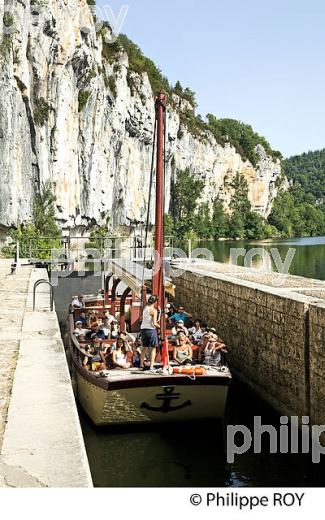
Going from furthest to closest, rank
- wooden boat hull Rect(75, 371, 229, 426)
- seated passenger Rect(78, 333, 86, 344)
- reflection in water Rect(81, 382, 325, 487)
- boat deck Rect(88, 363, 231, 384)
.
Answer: seated passenger Rect(78, 333, 86, 344) < wooden boat hull Rect(75, 371, 229, 426) < boat deck Rect(88, 363, 231, 384) < reflection in water Rect(81, 382, 325, 487)

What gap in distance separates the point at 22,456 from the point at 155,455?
5.11 meters

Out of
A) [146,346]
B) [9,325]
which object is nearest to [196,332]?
[146,346]

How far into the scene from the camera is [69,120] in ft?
168

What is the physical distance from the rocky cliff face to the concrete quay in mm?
27038

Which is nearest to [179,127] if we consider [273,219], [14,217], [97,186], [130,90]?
[130,90]

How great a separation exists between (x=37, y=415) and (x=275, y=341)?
7315 millimetres

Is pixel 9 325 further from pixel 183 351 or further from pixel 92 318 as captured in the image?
pixel 183 351

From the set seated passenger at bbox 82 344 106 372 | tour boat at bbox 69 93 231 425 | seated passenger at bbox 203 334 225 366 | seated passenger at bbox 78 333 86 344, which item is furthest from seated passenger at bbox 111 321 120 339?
seated passenger at bbox 203 334 225 366

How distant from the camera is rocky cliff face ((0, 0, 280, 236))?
3756 cm

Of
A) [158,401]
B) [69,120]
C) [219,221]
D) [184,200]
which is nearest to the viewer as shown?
[158,401]

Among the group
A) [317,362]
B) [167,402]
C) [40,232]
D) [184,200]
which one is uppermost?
[184,200]

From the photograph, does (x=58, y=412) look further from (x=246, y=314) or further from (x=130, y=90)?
(x=130, y=90)

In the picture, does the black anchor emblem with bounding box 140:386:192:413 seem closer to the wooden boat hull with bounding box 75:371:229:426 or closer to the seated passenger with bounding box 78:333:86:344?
the wooden boat hull with bounding box 75:371:229:426

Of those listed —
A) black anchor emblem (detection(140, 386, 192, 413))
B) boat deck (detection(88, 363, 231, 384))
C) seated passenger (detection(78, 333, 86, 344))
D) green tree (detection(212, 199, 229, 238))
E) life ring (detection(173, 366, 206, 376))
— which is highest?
green tree (detection(212, 199, 229, 238))
